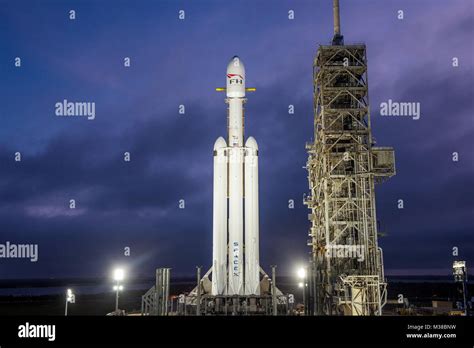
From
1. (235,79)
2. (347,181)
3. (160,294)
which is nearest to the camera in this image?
(160,294)

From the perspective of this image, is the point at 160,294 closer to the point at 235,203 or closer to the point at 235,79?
the point at 235,203

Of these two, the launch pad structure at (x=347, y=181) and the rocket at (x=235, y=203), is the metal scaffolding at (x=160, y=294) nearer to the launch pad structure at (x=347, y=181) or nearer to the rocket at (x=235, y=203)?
the rocket at (x=235, y=203)

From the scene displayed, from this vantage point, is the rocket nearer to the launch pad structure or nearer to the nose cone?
the nose cone

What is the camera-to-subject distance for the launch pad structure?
37094 mm

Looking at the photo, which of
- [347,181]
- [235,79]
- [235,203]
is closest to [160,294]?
[235,203]

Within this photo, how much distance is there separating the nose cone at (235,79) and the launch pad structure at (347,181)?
7692mm

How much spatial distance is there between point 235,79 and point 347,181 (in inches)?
521

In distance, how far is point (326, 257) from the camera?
1533 inches

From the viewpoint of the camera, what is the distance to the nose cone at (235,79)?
36969 millimetres

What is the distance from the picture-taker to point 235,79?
37.1 meters

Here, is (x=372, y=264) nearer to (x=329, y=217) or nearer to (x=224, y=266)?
(x=329, y=217)

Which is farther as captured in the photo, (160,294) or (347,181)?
(347,181)

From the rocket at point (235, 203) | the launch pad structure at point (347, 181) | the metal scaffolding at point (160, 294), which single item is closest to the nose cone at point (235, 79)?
the rocket at point (235, 203)

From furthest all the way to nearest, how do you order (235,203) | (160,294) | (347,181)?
1. (347,181)
2. (235,203)
3. (160,294)
